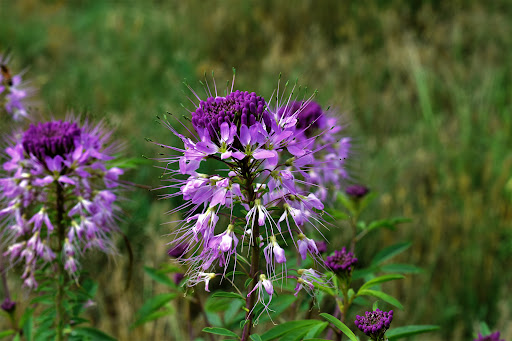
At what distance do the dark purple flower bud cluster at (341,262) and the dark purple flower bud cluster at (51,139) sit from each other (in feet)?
3.81

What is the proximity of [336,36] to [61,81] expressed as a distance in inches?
153

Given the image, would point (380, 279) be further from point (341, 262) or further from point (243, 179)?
point (243, 179)

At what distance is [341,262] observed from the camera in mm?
1982

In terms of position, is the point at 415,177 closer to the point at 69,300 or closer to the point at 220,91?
the point at 220,91

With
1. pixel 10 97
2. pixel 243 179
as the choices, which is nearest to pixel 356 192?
pixel 243 179

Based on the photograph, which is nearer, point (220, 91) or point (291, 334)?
point (291, 334)

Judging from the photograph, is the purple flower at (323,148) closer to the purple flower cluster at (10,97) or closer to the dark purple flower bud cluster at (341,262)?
the dark purple flower bud cluster at (341,262)

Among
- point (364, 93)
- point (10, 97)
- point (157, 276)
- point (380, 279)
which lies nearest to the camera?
point (380, 279)

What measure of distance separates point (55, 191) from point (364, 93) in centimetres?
497

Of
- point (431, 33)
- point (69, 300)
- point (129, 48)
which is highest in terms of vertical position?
point (129, 48)

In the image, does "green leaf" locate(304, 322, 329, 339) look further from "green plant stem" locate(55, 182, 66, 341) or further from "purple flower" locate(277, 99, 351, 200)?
"green plant stem" locate(55, 182, 66, 341)

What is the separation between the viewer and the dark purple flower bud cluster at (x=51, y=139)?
7.11 feet

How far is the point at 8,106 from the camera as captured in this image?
9.27 feet

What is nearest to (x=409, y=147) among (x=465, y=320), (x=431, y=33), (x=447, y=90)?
(x=447, y=90)
